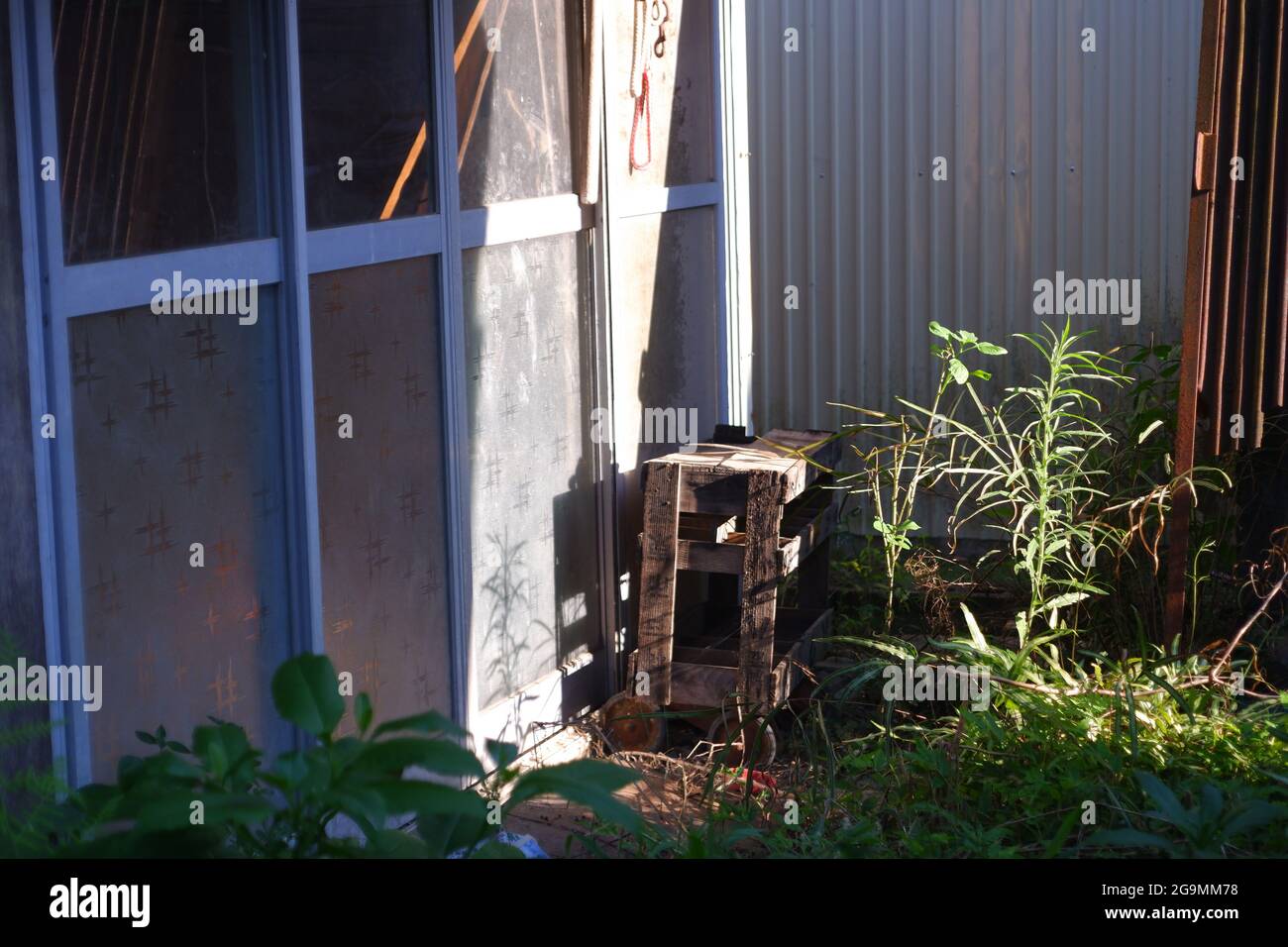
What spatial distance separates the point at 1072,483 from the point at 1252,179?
1.16 meters

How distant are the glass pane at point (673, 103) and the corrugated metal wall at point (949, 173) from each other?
1361mm

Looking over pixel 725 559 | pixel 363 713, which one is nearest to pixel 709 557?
pixel 725 559

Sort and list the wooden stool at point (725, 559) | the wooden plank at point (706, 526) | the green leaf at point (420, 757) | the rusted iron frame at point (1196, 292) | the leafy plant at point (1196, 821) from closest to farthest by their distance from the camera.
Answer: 1. the green leaf at point (420, 757)
2. the leafy plant at point (1196, 821)
3. the rusted iron frame at point (1196, 292)
4. the wooden stool at point (725, 559)
5. the wooden plank at point (706, 526)

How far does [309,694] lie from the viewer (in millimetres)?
1111

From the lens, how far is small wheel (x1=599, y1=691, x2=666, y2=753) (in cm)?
464

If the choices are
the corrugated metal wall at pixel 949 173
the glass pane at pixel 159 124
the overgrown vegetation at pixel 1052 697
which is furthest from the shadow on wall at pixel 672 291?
the glass pane at pixel 159 124

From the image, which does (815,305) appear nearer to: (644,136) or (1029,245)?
(1029,245)

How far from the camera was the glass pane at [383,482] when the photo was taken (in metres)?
3.54

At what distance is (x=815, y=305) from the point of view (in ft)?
23.1

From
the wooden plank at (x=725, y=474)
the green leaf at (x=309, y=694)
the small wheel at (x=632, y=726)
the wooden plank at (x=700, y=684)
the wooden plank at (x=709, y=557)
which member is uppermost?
the green leaf at (x=309, y=694)

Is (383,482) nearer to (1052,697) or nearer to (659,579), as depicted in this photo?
(659,579)

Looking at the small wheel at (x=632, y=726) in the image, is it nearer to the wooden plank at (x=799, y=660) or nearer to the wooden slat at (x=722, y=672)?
the wooden slat at (x=722, y=672)

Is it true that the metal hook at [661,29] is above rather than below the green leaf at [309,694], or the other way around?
above
